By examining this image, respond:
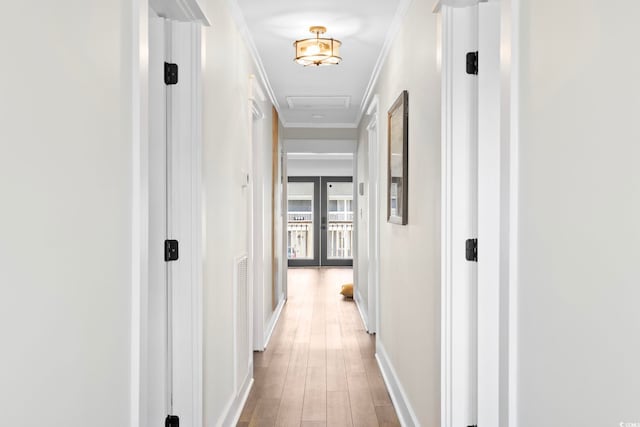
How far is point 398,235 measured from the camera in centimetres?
356

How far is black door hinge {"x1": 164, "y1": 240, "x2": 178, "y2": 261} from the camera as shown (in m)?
2.37

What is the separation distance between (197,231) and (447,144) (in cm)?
116

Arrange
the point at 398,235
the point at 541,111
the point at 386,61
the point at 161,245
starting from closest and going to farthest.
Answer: the point at 541,111 < the point at 161,245 < the point at 398,235 < the point at 386,61

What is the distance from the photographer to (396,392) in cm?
360

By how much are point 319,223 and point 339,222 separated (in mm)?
477

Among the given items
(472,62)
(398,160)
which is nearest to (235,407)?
(398,160)

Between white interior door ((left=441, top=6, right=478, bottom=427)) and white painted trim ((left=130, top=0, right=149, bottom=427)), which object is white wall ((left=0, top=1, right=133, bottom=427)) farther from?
white interior door ((left=441, top=6, right=478, bottom=427))

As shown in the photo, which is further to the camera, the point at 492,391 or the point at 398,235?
the point at 398,235

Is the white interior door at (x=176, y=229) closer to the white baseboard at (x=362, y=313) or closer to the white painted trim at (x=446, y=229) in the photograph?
the white painted trim at (x=446, y=229)

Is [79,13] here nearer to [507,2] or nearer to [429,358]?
[507,2]

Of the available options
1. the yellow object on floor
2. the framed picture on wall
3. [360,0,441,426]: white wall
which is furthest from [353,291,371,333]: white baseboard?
the framed picture on wall

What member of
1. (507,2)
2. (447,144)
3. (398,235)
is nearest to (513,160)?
(507,2)

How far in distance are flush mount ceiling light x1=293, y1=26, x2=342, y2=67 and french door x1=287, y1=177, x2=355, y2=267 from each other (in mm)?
8537

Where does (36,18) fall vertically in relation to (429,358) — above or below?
above
